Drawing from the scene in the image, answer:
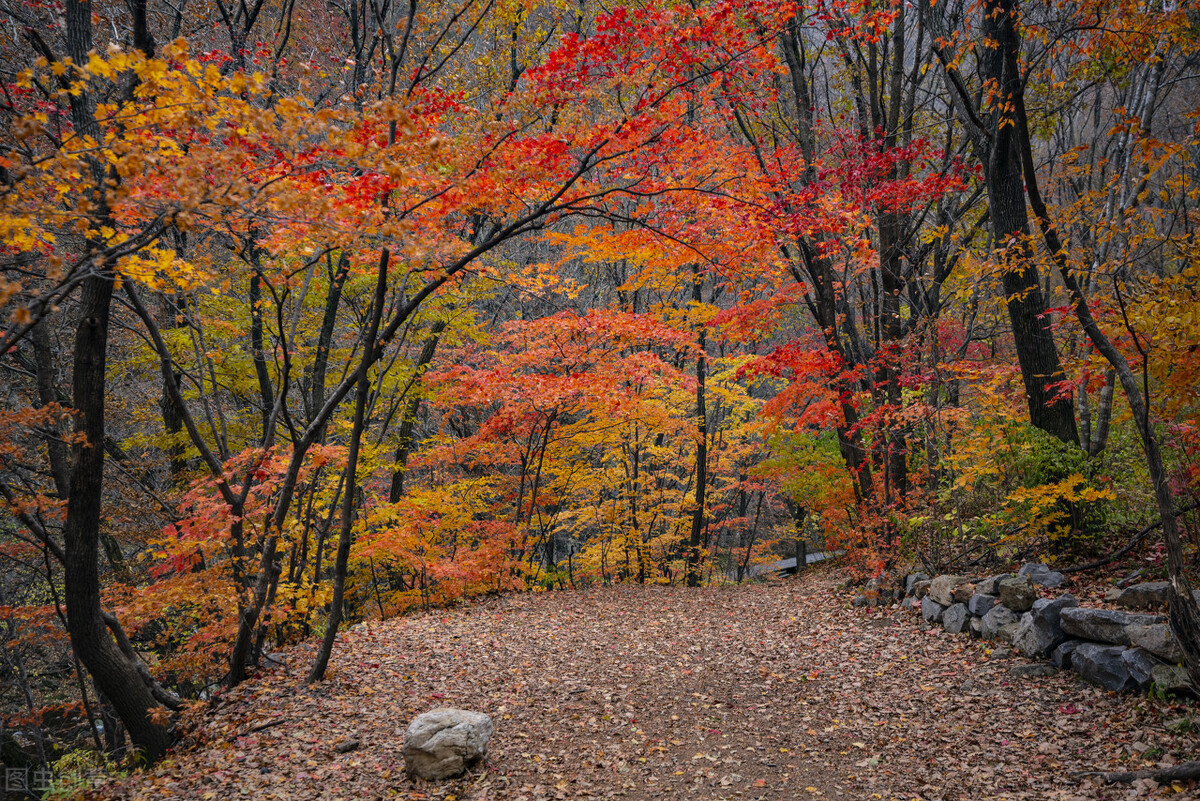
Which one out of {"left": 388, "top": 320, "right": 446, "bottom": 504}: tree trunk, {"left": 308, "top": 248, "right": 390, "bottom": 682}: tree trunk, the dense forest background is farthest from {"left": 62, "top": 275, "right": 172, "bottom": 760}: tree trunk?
{"left": 388, "top": 320, "right": 446, "bottom": 504}: tree trunk

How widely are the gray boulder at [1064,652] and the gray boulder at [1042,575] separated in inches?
36.7

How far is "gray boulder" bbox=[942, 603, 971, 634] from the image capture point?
6.52 metres

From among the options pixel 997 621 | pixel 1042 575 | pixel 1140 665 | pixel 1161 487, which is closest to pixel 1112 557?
pixel 1042 575

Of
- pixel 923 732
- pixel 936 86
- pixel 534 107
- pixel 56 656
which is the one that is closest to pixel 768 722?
pixel 923 732

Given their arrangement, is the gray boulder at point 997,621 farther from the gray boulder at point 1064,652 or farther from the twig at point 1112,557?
the twig at point 1112,557

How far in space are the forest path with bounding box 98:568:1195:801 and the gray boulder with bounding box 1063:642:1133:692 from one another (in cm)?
10

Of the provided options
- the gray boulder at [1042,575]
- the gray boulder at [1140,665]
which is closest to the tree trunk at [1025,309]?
the gray boulder at [1042,575]

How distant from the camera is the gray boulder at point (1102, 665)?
14.9 ft

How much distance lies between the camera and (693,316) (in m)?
13.1

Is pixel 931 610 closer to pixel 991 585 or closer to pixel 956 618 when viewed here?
pixel 956 618

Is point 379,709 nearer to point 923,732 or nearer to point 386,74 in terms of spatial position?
point 923,732

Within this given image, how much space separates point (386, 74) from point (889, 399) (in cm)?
892

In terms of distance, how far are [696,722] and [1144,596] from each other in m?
3.85

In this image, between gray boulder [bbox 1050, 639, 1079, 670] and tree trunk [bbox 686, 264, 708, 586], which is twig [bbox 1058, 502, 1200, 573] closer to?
gray boulder [bbox 1050, 639, 1079, 670]
